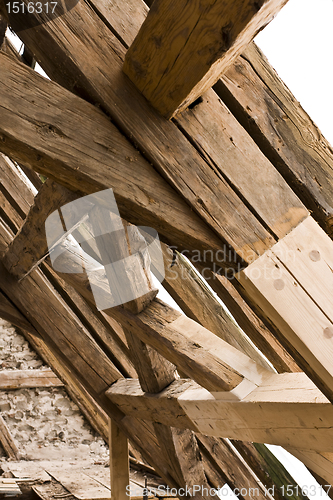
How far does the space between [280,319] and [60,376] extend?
173 inches

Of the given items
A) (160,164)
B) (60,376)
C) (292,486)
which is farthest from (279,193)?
(60,376)

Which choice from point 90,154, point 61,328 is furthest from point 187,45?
point 61,328

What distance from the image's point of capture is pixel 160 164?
3.15ft

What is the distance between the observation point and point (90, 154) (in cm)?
97

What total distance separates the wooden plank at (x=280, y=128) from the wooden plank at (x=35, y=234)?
2.55 ft

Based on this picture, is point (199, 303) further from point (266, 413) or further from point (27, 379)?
point (27, 379)

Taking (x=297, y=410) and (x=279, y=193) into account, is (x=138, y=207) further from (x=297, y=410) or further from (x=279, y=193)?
(x=297, y=410)

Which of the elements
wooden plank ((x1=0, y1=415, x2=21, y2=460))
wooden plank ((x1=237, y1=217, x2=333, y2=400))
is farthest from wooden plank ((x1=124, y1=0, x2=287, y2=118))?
wooden plank ((x1=0, y1=415, x2=21, y2=460))

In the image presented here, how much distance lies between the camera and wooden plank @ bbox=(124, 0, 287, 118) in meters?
0.79

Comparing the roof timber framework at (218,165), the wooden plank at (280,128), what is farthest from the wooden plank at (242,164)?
the wooden plank at (280,128)

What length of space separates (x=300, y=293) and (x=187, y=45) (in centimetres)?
58

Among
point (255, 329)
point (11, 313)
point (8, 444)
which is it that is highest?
point (11, 313)

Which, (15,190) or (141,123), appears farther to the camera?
(15,190)

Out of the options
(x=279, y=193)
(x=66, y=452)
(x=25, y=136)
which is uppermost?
(x=25, y=136)
